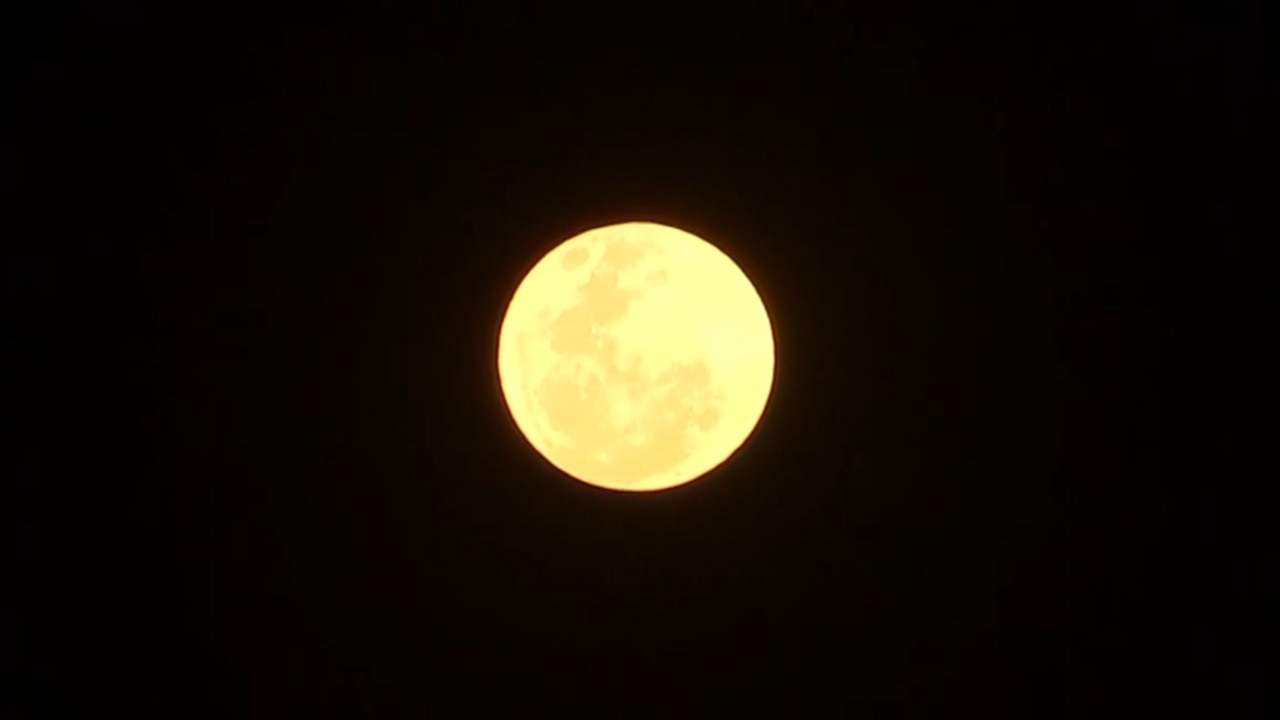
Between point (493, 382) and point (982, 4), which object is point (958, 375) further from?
point (493, 382)

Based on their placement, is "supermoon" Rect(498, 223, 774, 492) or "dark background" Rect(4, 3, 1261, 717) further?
"dark background" Rect(4, 3, 1261, 717)

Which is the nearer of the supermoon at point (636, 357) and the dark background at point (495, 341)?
Answer: the supermoon at point (636, 357)

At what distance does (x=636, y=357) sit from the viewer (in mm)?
3172

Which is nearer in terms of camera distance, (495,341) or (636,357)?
(636,357)

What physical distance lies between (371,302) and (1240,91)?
6.63 feet

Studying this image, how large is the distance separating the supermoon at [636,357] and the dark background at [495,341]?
104mm

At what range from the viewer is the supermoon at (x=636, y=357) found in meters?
3.18

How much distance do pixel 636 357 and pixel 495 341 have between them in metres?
0.41

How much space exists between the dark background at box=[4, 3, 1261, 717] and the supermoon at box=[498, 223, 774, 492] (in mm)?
104

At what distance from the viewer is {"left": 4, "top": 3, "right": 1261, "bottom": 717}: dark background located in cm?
342

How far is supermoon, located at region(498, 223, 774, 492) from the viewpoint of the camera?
318 centimetres

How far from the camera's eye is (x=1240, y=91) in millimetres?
3375

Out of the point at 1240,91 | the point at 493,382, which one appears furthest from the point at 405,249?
the point at 1240,91

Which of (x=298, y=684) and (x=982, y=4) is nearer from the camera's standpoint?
(x=982, y=4)
